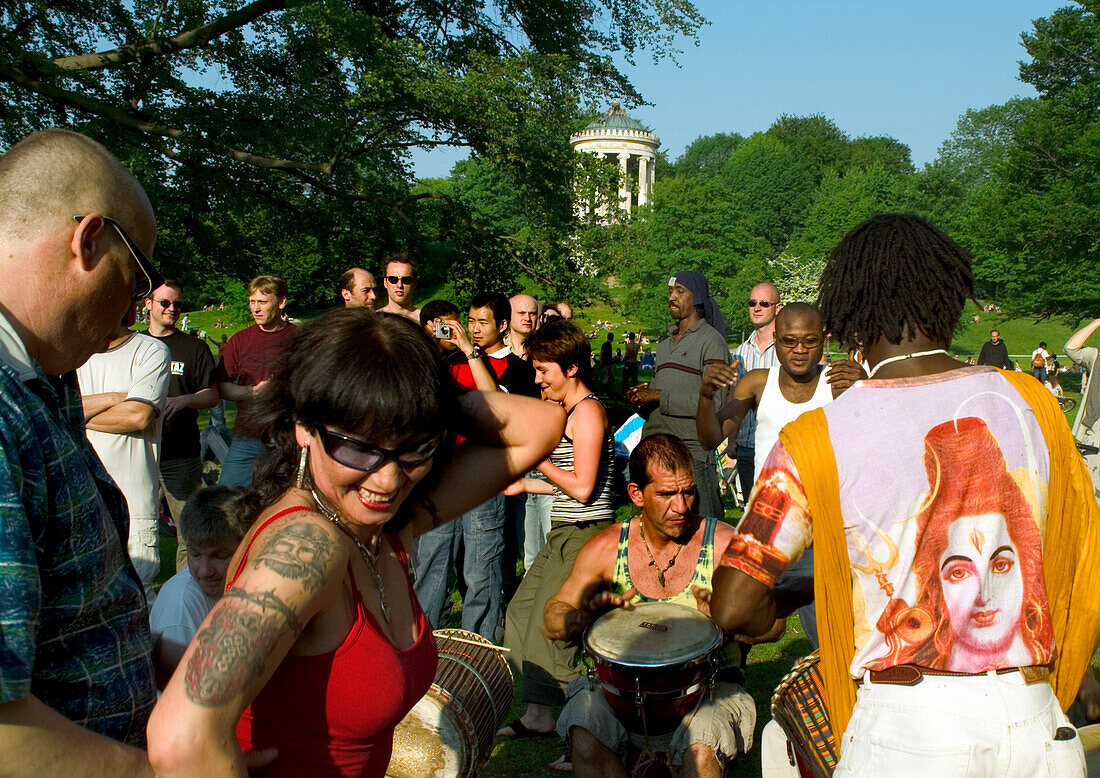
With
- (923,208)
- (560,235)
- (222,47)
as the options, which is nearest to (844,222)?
(923,208)

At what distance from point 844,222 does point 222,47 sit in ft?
170

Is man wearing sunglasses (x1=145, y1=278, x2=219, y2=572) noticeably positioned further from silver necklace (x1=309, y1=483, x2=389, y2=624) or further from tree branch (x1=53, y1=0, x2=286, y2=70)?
tree branch (x1=53, y1=0, x2=286, y2=70)

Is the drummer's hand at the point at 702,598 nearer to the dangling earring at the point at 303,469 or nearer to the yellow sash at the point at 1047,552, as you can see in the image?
the yellow sash at the point at 1047,552

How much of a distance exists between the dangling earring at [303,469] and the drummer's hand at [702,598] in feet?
7.43

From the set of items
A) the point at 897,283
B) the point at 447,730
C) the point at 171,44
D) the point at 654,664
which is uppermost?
the point at 171,44

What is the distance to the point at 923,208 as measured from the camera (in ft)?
207

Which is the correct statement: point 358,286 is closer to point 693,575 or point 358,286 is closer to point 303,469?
point 693,575

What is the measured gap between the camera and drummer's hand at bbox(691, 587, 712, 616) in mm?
3719

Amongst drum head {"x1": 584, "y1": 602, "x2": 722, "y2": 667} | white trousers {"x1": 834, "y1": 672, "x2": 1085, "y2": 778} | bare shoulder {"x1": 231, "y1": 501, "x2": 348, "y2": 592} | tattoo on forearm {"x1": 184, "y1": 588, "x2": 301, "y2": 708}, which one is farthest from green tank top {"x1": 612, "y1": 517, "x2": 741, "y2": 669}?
tattoo on forearm {"x1": 184, "y1": 588, "x2": 301, "y2": 708}

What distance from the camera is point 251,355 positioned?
6535 mm

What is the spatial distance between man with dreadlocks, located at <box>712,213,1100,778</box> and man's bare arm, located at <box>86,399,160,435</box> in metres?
3.67

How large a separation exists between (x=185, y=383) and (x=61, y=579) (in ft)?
17.4

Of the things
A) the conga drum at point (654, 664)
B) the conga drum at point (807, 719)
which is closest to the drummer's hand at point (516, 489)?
the conga drum at point (654, 664)

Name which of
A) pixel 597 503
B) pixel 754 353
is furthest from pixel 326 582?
pixel 754 353
